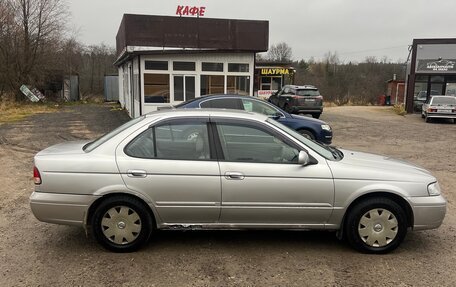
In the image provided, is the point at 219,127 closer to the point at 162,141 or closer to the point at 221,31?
the point at 162,141

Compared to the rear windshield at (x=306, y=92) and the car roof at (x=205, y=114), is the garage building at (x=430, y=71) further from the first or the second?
the car roof at (x=205, y=114)

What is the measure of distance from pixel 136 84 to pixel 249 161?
15.5 m

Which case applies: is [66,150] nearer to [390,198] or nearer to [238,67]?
[390,198]

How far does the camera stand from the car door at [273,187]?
439cm

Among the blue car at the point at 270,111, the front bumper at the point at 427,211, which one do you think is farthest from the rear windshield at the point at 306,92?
the front bumper at the point at 427,211

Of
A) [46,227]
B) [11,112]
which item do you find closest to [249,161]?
[46,227]

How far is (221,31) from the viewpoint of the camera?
1883 cm

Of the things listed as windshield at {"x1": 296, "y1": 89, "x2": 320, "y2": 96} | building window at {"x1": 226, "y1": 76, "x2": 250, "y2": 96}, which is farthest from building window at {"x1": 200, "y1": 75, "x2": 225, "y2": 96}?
windshield at {"x1": 296, "y1": 89, "x2": 320, "y2": 96}

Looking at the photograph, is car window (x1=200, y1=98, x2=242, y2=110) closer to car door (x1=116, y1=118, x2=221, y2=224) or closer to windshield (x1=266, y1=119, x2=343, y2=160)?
windshield (x1=266, y1=119, x2=343, y2=160)

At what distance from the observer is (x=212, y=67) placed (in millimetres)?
19094

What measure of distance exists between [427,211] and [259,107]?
6.46 metres

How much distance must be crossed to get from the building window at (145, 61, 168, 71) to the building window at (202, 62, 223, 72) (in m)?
1.73

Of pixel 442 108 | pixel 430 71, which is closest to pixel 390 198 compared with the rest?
pixel 442 108

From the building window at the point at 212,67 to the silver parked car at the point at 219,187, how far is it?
579 inches
